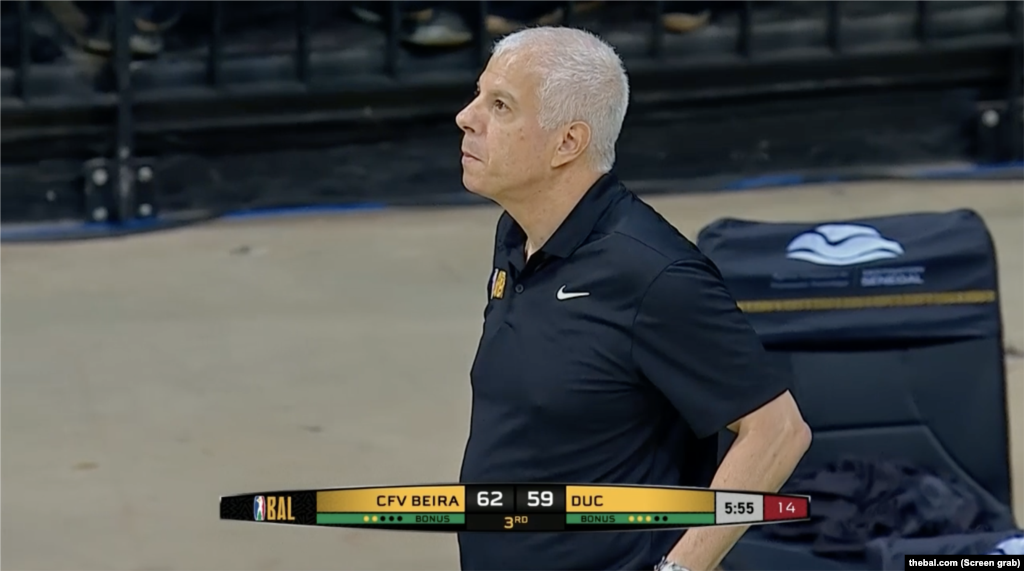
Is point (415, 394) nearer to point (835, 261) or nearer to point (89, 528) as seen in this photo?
point (89, 528)

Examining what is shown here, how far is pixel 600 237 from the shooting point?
2193 mm

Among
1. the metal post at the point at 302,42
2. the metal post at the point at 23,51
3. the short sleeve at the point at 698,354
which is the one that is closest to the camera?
the short sleeve at the point at 698,354

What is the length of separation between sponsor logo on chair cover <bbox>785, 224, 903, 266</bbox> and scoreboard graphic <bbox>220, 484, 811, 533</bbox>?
149 centimetres

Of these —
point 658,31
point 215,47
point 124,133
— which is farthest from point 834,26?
point 124,133

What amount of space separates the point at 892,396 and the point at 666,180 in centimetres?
370

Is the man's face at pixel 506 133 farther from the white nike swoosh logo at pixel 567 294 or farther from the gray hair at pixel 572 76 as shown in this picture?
the white nike swoosh logo at pixel 567 294

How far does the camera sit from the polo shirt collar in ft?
7.23

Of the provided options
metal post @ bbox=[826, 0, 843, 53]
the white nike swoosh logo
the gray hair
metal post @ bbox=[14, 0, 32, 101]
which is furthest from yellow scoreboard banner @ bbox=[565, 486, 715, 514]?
metal post @ bbox=[826, 0, 843, 53]

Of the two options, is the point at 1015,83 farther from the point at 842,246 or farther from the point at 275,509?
the point at 275,509

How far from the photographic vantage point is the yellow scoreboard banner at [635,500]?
78.7 inches

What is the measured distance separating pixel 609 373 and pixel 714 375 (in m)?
0.14

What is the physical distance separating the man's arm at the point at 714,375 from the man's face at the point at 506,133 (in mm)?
243

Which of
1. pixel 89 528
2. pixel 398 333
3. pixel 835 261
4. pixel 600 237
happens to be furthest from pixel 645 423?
pixel 398 333

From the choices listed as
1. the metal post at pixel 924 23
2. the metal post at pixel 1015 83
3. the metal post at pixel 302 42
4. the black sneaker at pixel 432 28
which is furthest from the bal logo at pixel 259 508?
the metal post at pixel 1015 83
